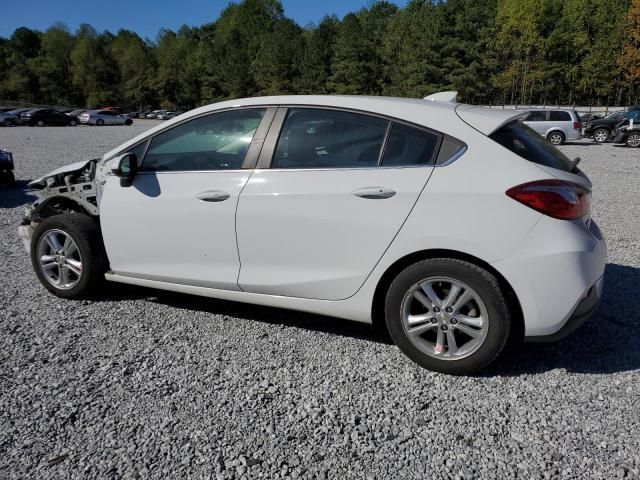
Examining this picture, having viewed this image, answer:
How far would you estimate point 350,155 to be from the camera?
10.7ft

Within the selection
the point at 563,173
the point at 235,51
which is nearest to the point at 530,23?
the point at 235,51

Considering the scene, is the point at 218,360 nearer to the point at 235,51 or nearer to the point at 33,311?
the point at 33,311

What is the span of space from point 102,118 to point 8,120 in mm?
8315

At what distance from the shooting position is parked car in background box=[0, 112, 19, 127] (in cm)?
4112

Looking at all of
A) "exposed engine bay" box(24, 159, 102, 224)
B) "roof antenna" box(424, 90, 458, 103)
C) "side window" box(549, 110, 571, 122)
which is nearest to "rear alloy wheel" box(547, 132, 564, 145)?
"side window" box(549, 110, 571, 122)

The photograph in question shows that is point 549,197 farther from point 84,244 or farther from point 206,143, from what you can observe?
point 84,244

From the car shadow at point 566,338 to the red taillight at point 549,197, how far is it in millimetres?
1002

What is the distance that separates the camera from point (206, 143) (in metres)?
3.91

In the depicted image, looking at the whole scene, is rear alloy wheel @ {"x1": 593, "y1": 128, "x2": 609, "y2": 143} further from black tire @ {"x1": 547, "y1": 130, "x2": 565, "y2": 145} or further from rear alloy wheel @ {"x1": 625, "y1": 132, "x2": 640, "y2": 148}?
black tire @ {"x1": 547, "y1": 130, "x2": 565, "y2": 145}

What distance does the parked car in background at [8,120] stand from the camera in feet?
135

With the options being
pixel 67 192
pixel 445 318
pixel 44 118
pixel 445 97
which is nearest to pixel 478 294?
pixel 445 318

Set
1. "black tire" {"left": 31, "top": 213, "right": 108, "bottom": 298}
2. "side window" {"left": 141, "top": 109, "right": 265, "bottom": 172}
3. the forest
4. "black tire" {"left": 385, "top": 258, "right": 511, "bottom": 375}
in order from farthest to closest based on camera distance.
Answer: the forest → "black tire" {"left": 31, "top": 213, "right": 108, "bottom": 298} → "side window" {"left": 141, "top": 109, "right": 265, "bottom": 172} → "black tire" {"left": 385, "top": 258, "right": 511, "bottom": 375}

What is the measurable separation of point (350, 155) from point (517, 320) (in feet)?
4.60

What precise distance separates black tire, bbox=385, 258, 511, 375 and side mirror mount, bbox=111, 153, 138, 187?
2.08m
